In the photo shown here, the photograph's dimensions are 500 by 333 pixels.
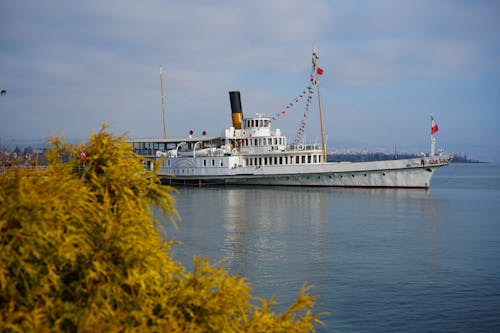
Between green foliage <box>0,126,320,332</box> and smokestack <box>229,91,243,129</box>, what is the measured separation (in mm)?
64824

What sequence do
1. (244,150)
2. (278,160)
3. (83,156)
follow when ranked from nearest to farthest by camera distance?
(83,156), (278,160), (244,150)

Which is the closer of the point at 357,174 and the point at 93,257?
the point at 93,257

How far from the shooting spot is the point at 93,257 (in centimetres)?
614

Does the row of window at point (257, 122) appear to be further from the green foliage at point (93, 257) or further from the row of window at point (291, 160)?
the green foliage at point (93, 257)

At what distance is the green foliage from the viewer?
5613 millimetres

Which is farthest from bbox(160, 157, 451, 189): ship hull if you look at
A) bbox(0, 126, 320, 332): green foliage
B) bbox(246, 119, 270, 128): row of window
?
bbox(0, 126, 320, 332): green foliage

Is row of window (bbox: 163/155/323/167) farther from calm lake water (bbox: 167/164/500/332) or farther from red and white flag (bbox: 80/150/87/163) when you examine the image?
red and white flag (bbox: 80/150/87/163)

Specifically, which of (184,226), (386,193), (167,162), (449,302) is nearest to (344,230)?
(184,226)

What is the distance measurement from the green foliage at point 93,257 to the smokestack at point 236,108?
2552 inches

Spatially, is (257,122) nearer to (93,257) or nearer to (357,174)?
(357,174)

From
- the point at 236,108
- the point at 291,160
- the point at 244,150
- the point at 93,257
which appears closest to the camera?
the point at 93,257

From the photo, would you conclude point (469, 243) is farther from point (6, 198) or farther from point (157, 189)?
point (6, 198)

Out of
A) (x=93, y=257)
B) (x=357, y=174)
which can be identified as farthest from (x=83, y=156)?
(x=357, y=174)

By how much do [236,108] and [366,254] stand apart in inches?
1938
